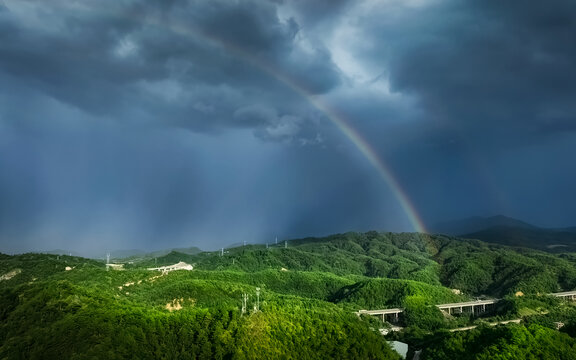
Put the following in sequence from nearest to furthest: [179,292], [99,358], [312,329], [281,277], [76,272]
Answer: [99,358] < [312,329] < [179,292] < [76,272] < [281,277]

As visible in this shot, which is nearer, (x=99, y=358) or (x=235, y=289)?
(x=99, y=358)

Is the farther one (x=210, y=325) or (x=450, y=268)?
(x=450, y=268)

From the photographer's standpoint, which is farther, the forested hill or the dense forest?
the forested hill

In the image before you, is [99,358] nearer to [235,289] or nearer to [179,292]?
[179,292]

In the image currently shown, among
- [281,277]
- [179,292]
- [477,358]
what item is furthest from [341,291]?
[477,358]

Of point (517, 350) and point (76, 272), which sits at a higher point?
point (76, 272)

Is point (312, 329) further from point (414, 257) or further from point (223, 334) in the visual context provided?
point (414, 257)

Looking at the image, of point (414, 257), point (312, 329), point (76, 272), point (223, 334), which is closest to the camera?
point (223, 334)

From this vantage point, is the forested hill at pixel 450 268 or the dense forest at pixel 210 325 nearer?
the dense forest at pixel 210 325

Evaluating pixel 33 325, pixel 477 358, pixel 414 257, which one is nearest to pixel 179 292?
pixel 33 325
